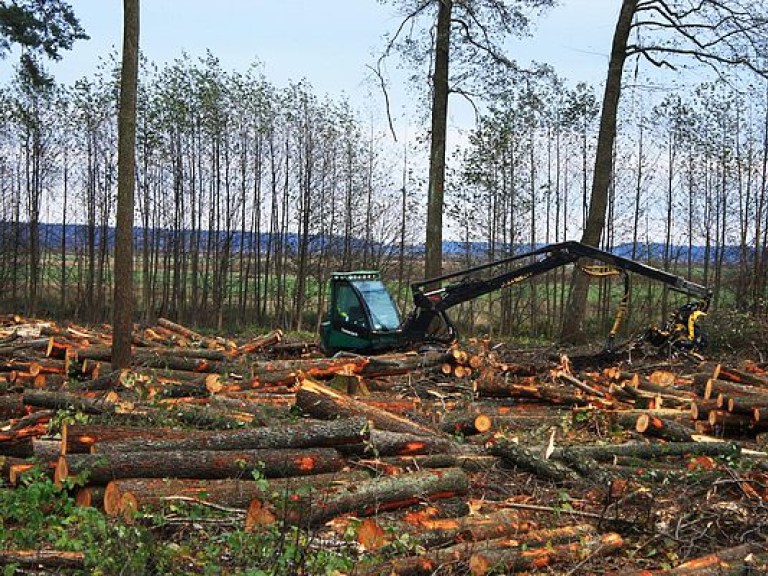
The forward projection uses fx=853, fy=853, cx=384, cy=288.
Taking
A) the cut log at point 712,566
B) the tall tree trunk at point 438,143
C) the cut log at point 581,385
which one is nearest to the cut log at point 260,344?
the tall tree trunk at point 438,143

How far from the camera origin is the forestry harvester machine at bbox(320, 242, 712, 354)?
560 inches

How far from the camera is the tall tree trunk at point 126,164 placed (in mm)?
11922

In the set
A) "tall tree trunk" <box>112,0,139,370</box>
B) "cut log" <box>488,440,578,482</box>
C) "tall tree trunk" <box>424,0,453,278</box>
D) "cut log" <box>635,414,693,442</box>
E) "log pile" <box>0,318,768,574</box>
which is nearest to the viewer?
"log pile" <box>0,318,768,574</box>

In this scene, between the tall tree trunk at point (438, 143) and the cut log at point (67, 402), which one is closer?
the cut log at point (67, 402)

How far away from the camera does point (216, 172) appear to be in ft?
113

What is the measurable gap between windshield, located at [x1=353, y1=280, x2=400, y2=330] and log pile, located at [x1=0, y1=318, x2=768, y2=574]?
13.1 feet

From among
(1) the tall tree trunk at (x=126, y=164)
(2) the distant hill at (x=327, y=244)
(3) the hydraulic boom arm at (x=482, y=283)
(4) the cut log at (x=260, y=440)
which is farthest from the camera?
(2) the distant hill at (x=327, y=244)

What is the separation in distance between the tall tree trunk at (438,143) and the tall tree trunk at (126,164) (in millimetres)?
9540

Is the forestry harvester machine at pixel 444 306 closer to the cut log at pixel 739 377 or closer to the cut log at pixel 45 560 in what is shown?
the cut log at pixel 739 377

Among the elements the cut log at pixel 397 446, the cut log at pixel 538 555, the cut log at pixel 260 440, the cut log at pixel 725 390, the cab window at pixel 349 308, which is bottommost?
the cut log at pixel 538 555

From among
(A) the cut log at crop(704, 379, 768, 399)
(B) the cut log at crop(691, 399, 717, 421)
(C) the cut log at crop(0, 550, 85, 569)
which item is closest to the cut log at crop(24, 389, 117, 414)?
(C) the cut log at crop(0, 550, 85, 569)

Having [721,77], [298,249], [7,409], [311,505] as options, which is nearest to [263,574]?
[311,505]

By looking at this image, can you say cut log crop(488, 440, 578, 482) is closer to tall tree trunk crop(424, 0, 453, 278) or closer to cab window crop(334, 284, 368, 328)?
cab window crop(334, 284, 368, 328)

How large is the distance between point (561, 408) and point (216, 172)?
25468 mm
